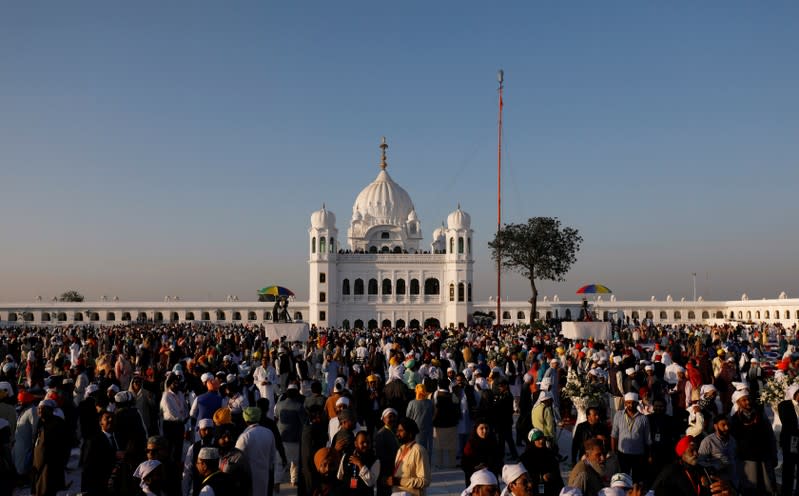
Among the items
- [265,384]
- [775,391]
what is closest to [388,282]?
[265,384]

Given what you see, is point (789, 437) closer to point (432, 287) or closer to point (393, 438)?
point (393, 438)

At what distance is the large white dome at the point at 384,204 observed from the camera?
65688 mm

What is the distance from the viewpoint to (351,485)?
5703mm

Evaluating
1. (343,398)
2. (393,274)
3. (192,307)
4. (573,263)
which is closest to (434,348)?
(343,398)

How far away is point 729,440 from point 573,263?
4084 centimetres

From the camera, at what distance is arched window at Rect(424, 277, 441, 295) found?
191 ft

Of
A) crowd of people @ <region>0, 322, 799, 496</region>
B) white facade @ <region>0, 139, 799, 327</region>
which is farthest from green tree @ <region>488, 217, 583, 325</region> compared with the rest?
crowd of people @ <region>0, 322, 799, 496</region>

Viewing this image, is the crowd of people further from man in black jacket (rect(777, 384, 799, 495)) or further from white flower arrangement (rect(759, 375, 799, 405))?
white flower arrangement (rect(759, 375, 799, 405))

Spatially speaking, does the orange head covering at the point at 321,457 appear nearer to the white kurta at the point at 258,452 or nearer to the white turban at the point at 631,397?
the white kurta at the point at 258,452

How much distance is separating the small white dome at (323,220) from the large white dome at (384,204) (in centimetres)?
691

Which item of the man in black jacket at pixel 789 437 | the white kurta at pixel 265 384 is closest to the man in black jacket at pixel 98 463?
the white kurta at pixel 265 384

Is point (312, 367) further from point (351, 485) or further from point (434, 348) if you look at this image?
point (351, 485)

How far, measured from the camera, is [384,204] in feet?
216

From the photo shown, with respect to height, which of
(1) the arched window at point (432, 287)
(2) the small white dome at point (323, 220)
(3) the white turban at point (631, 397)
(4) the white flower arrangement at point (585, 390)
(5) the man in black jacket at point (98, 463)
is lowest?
(5) the man in black jacket at point (98, 463)
